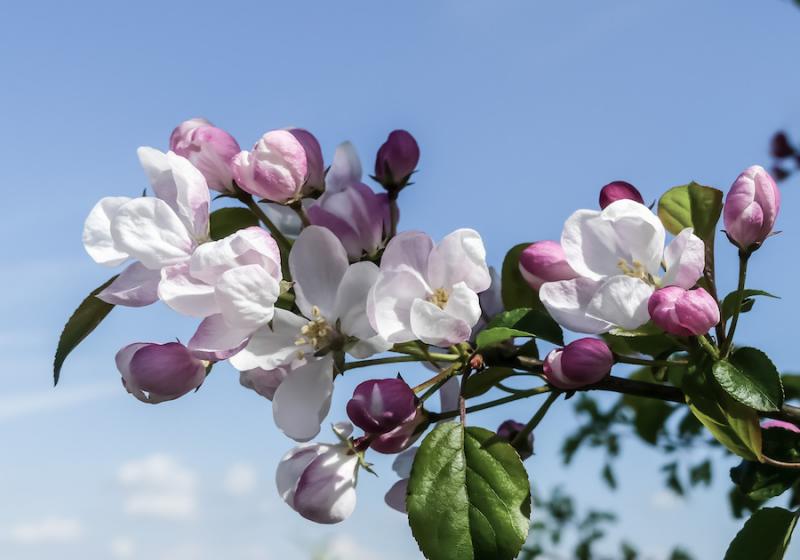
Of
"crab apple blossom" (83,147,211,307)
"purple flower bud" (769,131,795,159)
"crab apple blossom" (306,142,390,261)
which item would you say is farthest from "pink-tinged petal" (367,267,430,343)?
"purple flower bud" (769,131,795,159)

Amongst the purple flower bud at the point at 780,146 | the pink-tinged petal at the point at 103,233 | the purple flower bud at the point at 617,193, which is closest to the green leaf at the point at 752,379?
the purple flower bud at the point at 617,193

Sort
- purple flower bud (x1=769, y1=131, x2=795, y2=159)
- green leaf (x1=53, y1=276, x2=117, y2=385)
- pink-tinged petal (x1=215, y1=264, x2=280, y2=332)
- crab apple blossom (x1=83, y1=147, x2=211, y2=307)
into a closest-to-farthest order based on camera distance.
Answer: pink-tinged petal (x1=215, y1=264, x2=280, y2=332)
crab apple blossom (x1=83, y1=147, x2=211, y2=307)
green leaf (x1=53, y1=276, x2=117, y2=385)
purple flower bud (x1=769, y1=131, x2=795, y2=159)

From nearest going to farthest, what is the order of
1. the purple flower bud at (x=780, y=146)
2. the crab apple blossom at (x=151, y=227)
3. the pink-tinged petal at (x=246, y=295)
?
1. the pink-tinged petal at (x=246, y=295)
2. the crab apple blossom at (x=151, y=227)
3. the purple flower bud at (x=780, y=146)

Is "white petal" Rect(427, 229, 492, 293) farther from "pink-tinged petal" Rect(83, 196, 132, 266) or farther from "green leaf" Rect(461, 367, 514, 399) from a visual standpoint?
"pink-tinged petal" Rect(83, 196, 132, 266)

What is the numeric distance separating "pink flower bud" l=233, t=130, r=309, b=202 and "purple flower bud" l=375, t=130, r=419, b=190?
0.16m

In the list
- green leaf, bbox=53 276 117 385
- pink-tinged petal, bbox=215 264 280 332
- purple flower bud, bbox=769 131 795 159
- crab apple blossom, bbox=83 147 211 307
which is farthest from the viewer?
purple flower bud, bbox=769 131 795 159

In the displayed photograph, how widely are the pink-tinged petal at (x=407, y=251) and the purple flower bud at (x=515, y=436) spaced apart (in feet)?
1.02

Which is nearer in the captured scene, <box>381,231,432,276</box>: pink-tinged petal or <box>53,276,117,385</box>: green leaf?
<box>381,231,432,276</box>: pink-tinged petal

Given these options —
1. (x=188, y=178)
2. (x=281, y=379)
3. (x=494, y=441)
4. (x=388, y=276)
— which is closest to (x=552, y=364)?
(x=494, y=441)

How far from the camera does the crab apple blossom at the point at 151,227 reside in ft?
3.68

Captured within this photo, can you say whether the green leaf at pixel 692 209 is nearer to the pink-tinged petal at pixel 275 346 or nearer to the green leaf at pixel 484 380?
the green leaf at pixel 484 380

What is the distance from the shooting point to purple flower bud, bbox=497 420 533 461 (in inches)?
51.1

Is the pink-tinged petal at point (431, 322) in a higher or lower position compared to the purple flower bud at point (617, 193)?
lower

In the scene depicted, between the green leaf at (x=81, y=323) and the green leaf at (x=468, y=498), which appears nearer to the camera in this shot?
the green leaf at (x=468, y=498)
